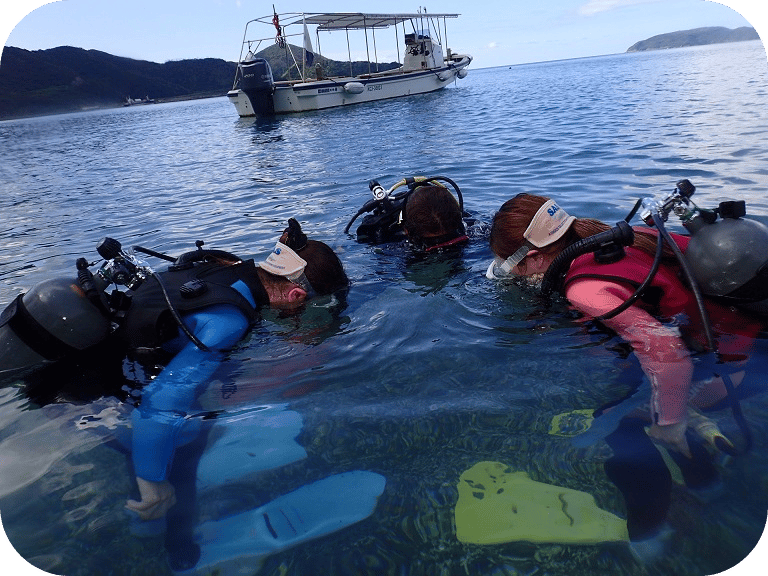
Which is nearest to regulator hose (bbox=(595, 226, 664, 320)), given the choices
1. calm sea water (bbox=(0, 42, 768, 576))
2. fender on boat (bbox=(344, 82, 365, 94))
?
calm sea water (bbox=(0, 42, 768, 576))

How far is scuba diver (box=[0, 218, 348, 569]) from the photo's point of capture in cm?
267

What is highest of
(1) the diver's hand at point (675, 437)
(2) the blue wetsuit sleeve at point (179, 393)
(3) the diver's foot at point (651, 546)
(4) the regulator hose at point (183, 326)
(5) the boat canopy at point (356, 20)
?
(5) the boat canopy at point (356, 20)

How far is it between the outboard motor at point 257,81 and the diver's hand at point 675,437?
31.3 metres

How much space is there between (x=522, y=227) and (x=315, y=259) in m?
1.44

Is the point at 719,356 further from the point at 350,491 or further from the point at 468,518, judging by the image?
the point at 350,491

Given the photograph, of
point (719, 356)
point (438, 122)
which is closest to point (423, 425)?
point (719, 356)

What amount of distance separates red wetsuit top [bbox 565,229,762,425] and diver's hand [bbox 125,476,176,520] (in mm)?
2225

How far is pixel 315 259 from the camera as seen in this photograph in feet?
11.4

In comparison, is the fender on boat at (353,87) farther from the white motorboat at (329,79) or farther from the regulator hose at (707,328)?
the regulator hose at (707,328)

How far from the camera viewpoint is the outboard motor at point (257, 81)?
29.2m

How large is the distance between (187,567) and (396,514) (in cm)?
84

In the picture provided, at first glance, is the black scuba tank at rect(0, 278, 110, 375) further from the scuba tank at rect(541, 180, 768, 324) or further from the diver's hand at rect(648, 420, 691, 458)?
the diver's hand at rect(648, 420, 691, 458)

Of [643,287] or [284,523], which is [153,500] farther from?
[643,287]

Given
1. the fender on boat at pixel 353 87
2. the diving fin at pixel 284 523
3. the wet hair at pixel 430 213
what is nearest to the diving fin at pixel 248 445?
the diving fin at pixel 284 523
